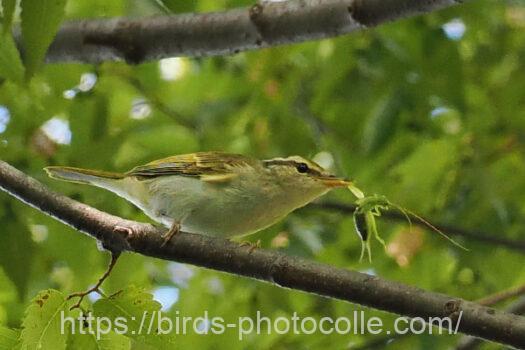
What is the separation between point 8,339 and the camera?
221cm

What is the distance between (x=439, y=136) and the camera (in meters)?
4.20

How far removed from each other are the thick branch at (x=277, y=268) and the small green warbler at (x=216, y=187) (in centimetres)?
69

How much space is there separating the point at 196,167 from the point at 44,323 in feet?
4.59

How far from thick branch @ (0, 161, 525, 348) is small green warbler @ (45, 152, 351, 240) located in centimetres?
69

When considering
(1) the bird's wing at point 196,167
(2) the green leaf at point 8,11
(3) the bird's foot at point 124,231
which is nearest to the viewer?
(2) the green leaf at point 8,11

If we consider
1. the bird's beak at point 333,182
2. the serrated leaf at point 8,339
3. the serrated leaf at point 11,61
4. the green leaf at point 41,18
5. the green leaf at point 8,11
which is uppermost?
the bird's beak at point 333,182

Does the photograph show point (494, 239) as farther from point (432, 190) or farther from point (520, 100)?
point (520, 100)

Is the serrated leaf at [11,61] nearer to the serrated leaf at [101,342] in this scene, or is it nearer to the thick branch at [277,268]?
the thick branch at [277,268]

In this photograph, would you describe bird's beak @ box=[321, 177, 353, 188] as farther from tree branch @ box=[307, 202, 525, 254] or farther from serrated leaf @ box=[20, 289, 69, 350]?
serrated leaf @ box=[20, 289, 69, 350]

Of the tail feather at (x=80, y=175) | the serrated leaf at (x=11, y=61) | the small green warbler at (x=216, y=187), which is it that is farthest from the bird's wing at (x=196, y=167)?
the serrated leaf at (x=11, y=61)

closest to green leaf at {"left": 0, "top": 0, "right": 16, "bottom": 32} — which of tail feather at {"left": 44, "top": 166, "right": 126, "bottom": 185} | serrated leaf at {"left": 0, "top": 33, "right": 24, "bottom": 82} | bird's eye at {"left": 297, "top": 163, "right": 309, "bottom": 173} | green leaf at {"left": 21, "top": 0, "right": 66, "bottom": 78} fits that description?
green leaf at {"left": 21, "top": 0, "right": 66, "bottom": 78}

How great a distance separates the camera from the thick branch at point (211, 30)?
10.3 ft

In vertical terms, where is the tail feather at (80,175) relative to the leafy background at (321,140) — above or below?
below

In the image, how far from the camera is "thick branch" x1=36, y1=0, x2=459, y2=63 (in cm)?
315
